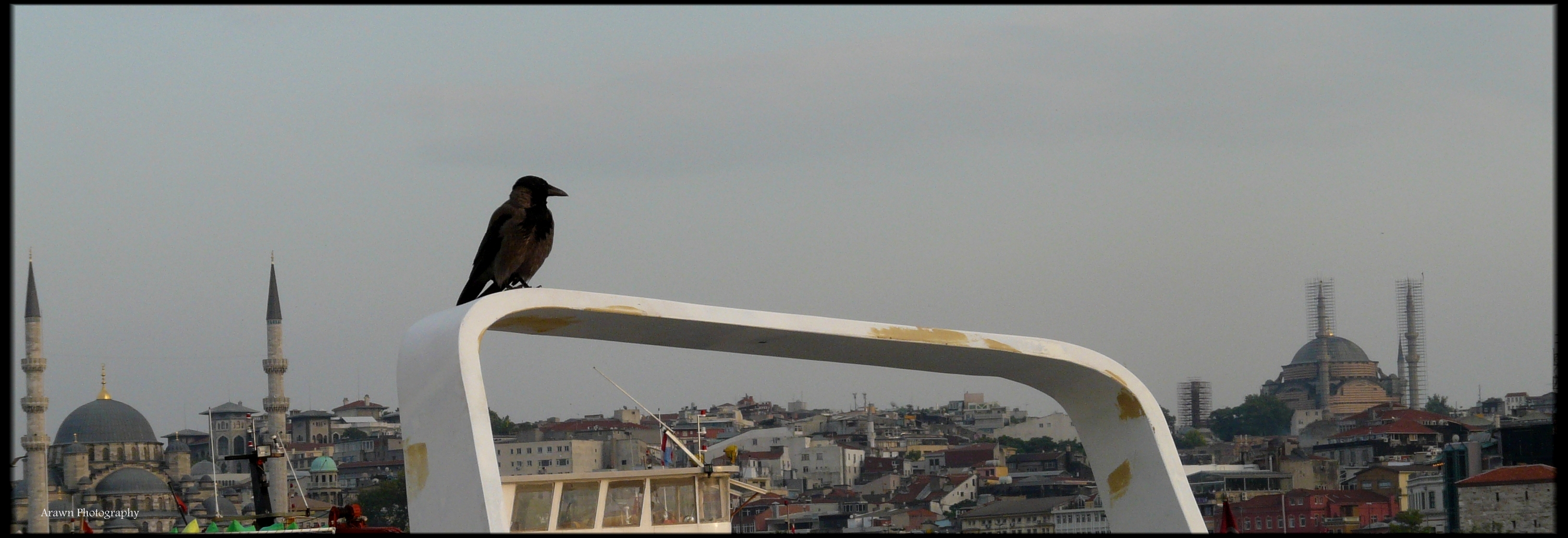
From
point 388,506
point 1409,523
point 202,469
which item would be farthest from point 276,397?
point 1409,523

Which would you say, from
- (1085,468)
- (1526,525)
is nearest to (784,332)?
(1526,525)

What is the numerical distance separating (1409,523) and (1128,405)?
72646mm

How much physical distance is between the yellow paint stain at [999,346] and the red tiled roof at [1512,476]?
59726 mm

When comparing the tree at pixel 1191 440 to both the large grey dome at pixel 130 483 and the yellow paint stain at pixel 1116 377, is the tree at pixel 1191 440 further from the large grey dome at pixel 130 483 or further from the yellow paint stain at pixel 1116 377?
the yellow paint stain at pixel 1116 377

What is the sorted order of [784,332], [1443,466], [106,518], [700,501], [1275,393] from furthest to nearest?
1. [1275,393]
2. [106,518]
3. [1443,466]
4. [700,501]
5. [784,332]

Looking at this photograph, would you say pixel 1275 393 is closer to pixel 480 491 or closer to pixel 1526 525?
pixel 1526 525

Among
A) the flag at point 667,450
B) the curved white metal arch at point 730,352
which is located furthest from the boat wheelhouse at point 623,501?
the flag at point 667,450

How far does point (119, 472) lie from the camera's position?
10569 centimetres

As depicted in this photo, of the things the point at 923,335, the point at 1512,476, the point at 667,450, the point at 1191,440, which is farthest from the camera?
the point at 1191,440

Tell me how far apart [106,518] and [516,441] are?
29.8 m

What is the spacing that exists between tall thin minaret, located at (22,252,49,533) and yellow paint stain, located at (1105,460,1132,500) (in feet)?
269

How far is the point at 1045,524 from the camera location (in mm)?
87750

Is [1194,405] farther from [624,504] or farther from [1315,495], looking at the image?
[624,504]

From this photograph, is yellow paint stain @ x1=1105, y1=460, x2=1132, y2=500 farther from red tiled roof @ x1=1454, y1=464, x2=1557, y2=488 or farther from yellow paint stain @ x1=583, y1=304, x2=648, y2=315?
red tiled roof @ x1=1454, y1=464, x2=1557, y2=488
